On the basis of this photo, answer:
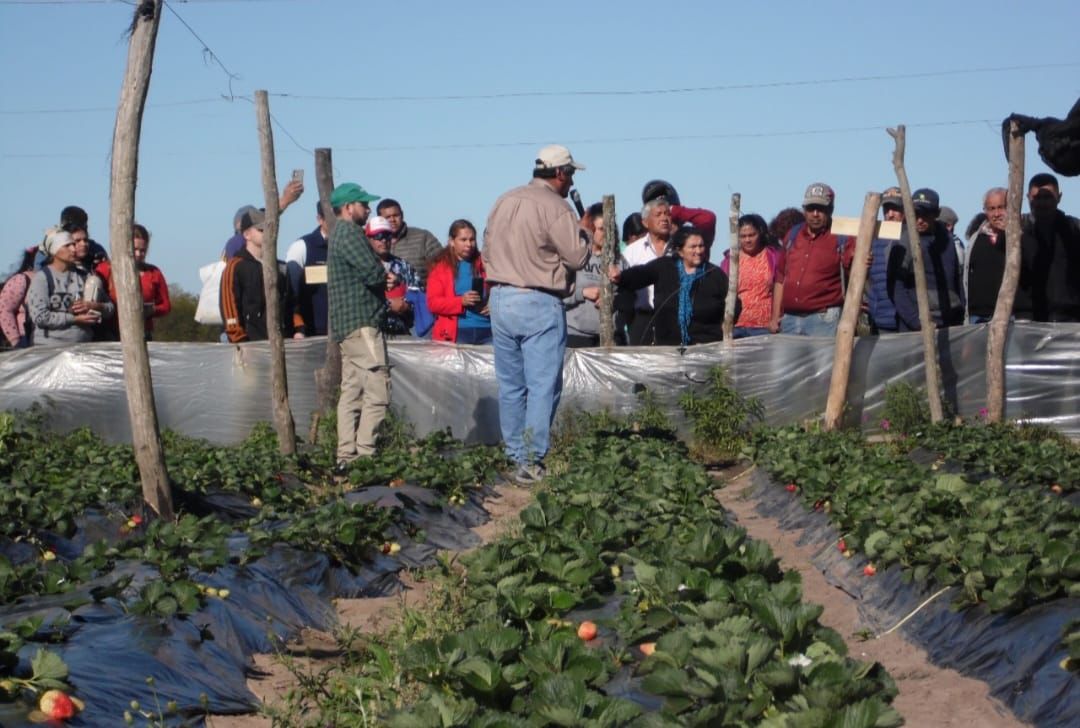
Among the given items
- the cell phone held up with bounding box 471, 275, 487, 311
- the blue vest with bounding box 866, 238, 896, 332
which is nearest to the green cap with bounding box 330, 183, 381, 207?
the cell phone held up with bounding box 471, 275, 487, 311

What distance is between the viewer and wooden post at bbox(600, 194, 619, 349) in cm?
1345

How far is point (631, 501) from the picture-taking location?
773cm

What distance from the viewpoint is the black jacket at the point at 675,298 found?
12.8 m

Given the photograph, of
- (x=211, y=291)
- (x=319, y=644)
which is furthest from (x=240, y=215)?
(x=319, y=644)

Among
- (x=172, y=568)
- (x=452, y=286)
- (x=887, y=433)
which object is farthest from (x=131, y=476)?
(x=887, y=433)

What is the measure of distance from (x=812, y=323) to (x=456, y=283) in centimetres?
336

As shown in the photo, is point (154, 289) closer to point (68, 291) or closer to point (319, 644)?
point (68, 291)

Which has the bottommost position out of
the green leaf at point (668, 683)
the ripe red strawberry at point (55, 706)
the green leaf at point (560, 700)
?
the ripe red strawberry at point (55, 706)

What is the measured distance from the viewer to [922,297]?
42.4 feet

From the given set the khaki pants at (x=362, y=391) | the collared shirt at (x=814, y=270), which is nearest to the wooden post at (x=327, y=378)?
the khaki pants at (x=362, y=391)

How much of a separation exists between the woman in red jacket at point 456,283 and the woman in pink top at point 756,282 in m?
2.45

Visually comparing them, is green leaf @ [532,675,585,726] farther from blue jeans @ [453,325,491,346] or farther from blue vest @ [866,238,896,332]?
blue vest @ [866,238,896,332]

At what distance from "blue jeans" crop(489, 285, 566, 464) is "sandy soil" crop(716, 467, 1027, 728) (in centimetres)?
232

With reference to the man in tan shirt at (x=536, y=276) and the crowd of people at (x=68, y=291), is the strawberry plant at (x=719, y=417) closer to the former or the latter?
the man in tan shirt at (x=536, y=276)
